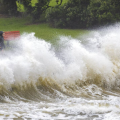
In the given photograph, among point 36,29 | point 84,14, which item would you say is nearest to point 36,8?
point 36,29

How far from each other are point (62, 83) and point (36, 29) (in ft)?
39.6

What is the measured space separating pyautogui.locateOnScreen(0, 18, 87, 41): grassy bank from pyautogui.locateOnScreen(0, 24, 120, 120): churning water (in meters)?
6.24

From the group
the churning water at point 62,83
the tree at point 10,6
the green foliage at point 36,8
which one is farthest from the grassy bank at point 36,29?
the churning water at point 62,83

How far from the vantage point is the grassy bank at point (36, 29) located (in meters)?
Result: 21.4

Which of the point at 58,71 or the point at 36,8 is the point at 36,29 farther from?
the point at 58,71

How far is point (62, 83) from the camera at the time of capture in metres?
11.7

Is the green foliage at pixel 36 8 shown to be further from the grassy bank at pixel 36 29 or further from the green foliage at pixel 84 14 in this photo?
the green foliage at pixel 84 14

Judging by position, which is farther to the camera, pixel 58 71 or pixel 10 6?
pixel 10 6

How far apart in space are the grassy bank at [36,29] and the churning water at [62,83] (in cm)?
624

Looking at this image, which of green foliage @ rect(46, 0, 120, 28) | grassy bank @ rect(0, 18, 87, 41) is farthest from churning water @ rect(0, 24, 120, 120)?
green foliage @ rect(46, 0, 120, 28)

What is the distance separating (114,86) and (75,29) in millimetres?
11889

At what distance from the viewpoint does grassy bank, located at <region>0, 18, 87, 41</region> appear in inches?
842

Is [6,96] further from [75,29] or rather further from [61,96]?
[75,29]

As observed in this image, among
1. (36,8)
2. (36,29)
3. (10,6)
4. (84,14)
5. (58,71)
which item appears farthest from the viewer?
(10,6)
